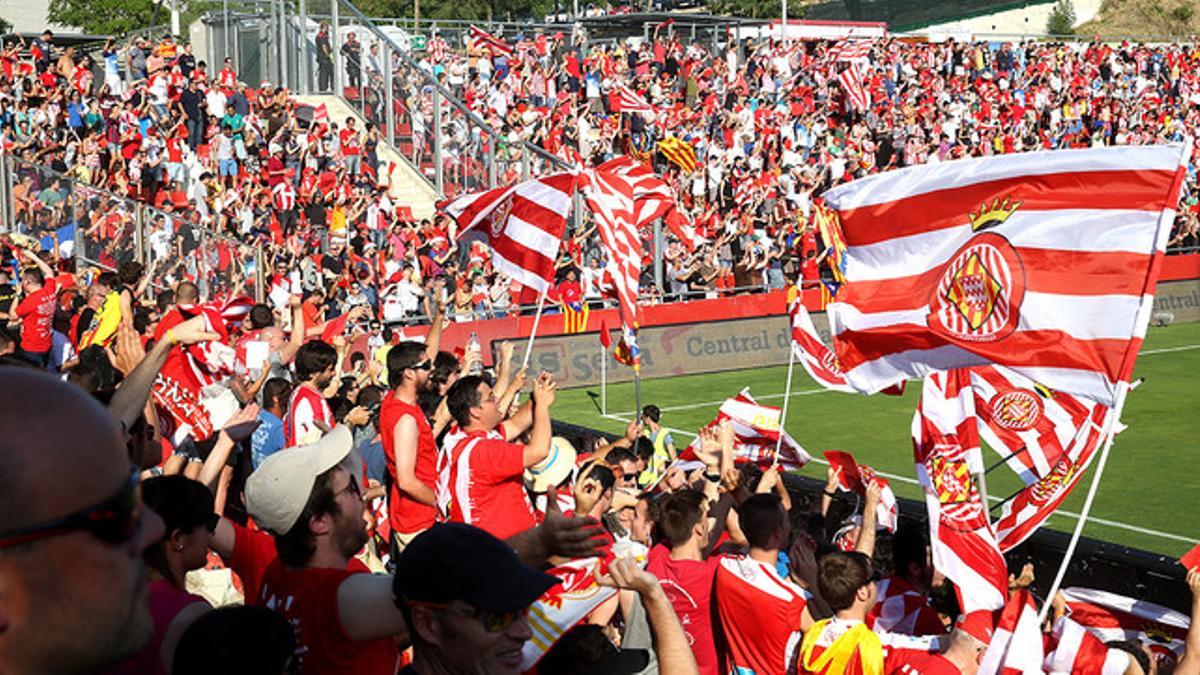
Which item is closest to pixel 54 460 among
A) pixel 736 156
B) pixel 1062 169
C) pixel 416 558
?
pixel 416 558

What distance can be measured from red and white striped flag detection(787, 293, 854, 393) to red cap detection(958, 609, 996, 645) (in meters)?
3.98

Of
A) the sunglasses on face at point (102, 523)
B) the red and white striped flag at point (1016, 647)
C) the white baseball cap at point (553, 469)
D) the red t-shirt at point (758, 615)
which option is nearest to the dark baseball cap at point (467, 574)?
the sunglasses on face at point (102, 523)

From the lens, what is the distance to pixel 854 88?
42250 mm

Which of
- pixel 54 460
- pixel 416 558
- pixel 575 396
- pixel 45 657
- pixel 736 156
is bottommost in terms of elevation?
pixel 575 396

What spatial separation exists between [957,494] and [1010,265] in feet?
3.92

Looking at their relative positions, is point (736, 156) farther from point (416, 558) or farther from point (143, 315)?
point (416, 558)

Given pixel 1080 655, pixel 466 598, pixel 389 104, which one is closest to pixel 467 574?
pixel 466 598

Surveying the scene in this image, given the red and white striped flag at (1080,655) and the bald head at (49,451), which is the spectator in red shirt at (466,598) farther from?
the red and white striped flag at (1080,655)

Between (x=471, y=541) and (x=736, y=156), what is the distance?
111 ft

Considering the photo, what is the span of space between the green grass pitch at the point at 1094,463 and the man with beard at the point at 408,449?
8.41 metres

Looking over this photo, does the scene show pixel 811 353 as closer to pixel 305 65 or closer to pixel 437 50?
pixel 305 65

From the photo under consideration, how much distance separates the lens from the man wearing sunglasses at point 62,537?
2.07 m

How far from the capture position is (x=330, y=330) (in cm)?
1548

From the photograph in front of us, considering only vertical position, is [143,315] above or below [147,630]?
below
